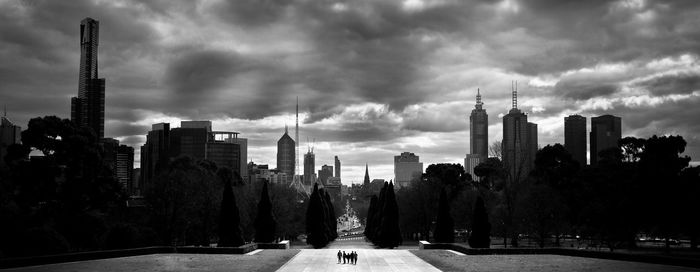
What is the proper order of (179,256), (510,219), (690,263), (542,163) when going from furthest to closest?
(542,163) < (510,219) < (179,256) < (690,263)

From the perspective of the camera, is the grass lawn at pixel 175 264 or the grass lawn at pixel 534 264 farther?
the grass lawn at pixel 534 264

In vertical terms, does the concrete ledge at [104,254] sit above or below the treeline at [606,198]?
below

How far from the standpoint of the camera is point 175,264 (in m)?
46.7

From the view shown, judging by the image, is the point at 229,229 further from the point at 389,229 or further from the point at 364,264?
the point at 389,229

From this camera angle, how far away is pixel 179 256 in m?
54.7

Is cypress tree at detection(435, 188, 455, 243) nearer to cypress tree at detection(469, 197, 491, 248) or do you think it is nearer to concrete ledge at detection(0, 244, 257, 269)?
cypress tree at detection(469, 197, 491, 248)

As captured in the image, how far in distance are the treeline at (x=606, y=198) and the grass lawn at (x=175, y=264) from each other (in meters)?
22.3

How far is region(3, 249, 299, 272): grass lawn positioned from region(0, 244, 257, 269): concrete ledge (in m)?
0.90

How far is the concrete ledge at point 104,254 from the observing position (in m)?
43.3

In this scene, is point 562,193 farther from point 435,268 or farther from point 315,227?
point 435,268

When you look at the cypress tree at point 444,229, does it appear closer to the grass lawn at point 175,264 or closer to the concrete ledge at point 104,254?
the concrete ledge at point 104,254

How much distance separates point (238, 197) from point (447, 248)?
29.2m

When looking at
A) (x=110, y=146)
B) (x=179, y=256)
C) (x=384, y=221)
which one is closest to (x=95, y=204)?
(x=179, y=256)

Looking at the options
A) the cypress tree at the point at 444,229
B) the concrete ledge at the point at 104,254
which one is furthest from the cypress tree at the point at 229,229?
the cypress tree at the point at 444,229
